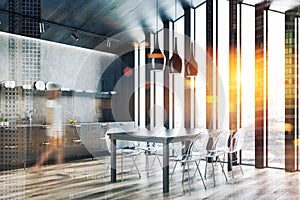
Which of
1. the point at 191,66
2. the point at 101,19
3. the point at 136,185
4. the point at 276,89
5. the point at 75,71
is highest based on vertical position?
the point at 101,19

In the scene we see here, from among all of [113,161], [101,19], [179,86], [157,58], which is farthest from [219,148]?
[101,19]

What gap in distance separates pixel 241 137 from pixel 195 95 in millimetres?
958

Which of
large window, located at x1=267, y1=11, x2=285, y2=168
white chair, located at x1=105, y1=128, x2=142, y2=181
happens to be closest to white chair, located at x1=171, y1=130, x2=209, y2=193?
white chair, located at x1=105, y1=128, x2=142, y2=181

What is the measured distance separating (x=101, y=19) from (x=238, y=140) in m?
3.01

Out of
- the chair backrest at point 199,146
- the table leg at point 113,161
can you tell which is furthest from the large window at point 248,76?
the table leg at point 113,161

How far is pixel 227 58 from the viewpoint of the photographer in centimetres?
248

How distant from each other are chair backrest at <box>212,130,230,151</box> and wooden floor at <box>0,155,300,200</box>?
217 mm

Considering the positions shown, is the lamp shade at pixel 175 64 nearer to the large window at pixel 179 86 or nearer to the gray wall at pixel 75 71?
the large window at pixel 179 86

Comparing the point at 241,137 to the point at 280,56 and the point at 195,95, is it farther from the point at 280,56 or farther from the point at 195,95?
the point at 195,95

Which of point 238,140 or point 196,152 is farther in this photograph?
point 196,152

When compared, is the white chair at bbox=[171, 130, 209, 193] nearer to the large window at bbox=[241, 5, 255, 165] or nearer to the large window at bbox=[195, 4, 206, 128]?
the large window at bbox=[195, 4, 206, 128]

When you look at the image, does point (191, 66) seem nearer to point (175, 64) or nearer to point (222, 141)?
point (175, 64)

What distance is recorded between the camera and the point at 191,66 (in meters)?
3.54

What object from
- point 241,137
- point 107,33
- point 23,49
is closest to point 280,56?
point 241,137
